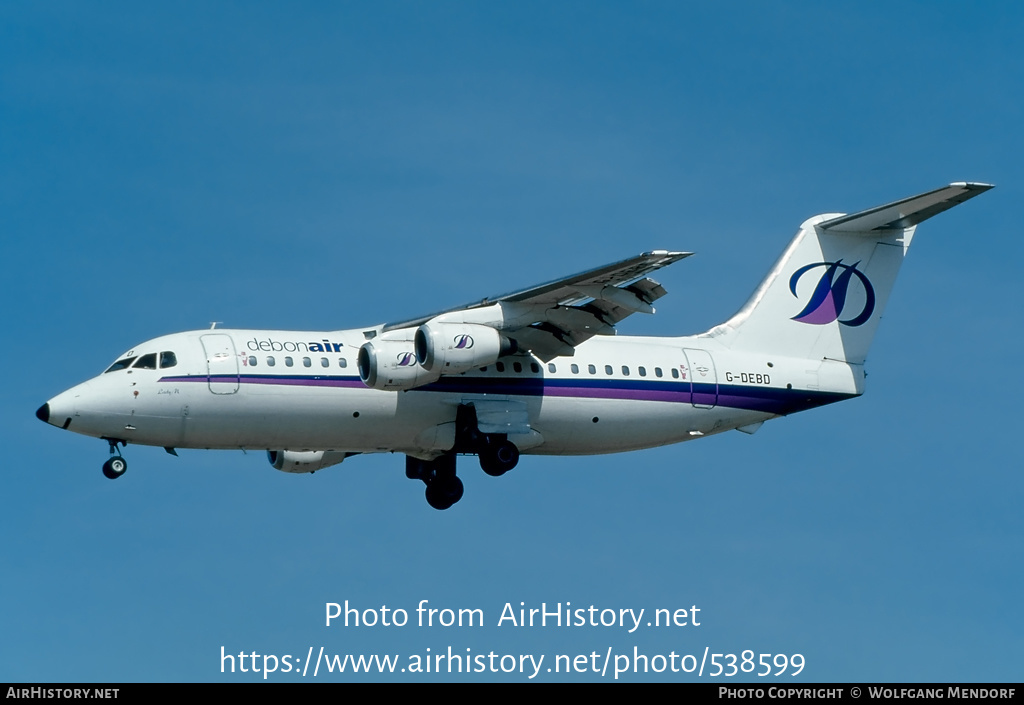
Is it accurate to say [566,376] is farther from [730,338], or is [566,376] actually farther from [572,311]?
[730,338]

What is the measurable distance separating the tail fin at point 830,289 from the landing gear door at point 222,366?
6.79 meters

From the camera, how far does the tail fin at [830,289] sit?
24.7m

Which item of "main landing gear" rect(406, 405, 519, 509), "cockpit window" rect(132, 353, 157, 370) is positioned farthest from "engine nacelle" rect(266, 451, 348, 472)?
"cockpit window" rect(132, 353, 157, 370)

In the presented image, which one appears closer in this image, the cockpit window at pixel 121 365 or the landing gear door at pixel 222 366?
the landing gear door at pixel 222 366

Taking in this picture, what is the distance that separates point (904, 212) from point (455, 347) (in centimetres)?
700

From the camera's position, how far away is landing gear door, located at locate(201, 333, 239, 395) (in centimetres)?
2139

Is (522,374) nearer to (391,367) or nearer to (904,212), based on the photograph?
(391,367)

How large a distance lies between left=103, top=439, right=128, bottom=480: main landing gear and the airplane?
0.02m

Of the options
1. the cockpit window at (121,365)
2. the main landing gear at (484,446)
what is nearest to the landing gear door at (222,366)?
the cockpit window at (121,365)

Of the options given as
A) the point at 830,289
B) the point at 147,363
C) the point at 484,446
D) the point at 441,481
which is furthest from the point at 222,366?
the point at 830,289

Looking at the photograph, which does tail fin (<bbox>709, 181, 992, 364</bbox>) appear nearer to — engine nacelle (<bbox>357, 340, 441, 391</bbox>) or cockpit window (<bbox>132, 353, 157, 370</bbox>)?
engine nacelle (<bbox>357, 340, 441, 391</bbox>)

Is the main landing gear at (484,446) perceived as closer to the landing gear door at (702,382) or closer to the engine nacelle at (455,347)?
the engine nacelle at (455,347)
